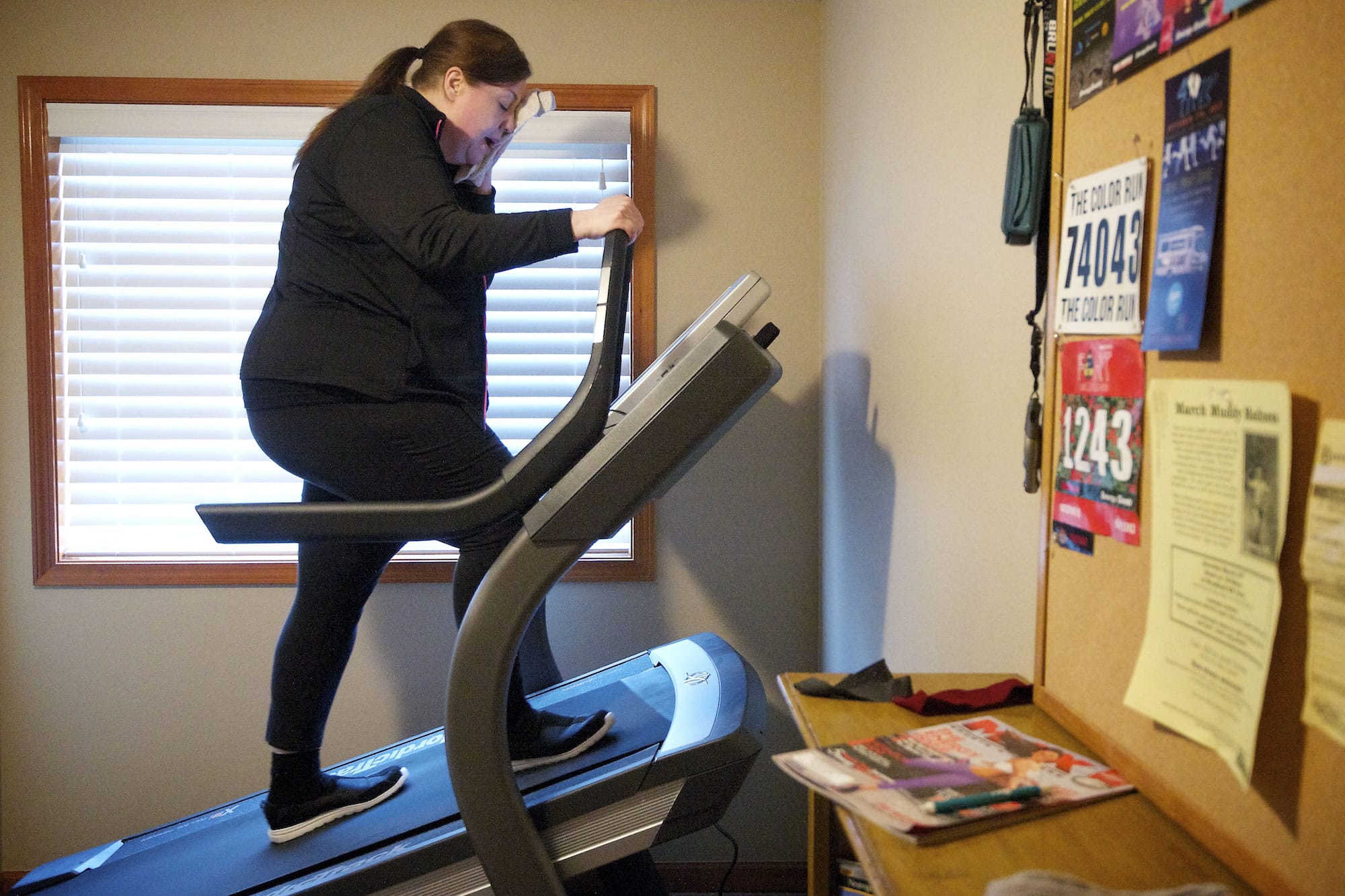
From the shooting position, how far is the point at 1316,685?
578 millimetres

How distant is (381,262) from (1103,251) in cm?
122

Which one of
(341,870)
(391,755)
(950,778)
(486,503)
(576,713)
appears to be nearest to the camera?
(950,778)

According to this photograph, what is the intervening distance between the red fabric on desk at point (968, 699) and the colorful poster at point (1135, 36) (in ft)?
2.12

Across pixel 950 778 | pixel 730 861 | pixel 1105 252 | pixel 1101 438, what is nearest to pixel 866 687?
pixel 950 778

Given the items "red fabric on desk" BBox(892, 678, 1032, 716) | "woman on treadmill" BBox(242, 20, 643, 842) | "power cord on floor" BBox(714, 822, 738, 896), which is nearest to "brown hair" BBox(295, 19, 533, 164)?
"woman on treadmill" BBox(242, 20, 643, 842)

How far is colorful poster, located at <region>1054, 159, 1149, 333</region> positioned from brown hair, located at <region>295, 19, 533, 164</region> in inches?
44.8

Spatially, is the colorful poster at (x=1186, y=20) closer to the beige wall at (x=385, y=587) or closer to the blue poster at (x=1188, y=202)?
the blue poster at (x=1188, y=202)

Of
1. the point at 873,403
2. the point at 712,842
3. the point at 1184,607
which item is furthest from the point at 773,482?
the point at 1184,607

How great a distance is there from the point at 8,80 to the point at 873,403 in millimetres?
2487

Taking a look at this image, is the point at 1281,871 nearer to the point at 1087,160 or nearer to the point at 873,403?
the point at 1087,160

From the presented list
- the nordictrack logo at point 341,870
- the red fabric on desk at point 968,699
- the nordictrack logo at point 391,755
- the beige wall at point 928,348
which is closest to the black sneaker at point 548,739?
the nordictrack logo at point 341,870

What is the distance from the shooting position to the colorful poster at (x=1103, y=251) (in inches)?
32.0

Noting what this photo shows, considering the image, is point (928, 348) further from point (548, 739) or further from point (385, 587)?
point (385, 587)

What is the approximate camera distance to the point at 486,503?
1.35 m
